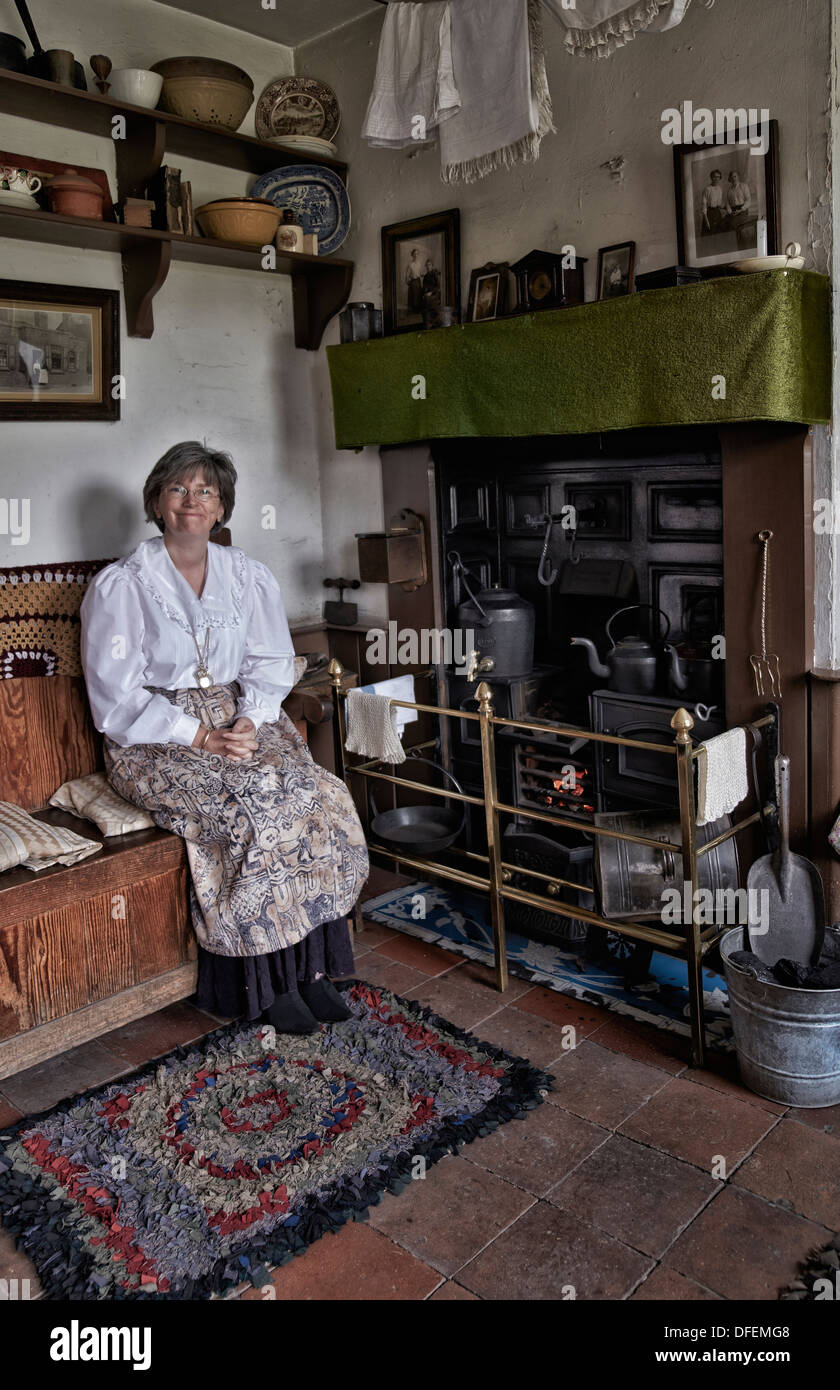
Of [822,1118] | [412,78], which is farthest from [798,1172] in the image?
[412,78]

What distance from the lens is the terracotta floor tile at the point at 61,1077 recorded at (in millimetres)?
2584

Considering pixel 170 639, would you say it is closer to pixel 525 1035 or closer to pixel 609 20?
pixel 525 1035

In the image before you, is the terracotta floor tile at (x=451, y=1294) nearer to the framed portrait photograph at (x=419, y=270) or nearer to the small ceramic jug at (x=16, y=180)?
the framed portrait photograph at (x=419, y=270)

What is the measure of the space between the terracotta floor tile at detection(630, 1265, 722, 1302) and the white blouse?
173cm

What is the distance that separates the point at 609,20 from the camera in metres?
2.27

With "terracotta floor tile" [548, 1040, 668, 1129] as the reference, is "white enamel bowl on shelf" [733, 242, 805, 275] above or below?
above

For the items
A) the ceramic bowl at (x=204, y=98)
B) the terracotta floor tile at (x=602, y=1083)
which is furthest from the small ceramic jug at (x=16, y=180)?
the terracotta floor tile at (x=602, y=1083)

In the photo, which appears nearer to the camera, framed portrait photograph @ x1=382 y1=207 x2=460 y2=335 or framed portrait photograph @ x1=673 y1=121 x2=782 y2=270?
framed portrait photograph @ x1=673 y1=121 x2=782 y2=270

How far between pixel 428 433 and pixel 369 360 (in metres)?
0.37

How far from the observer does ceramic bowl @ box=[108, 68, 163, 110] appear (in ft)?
10.2

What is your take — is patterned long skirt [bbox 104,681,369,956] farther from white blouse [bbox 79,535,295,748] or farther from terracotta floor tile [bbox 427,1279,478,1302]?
terracotta floor tile [bbox 427,1279,478,1302]

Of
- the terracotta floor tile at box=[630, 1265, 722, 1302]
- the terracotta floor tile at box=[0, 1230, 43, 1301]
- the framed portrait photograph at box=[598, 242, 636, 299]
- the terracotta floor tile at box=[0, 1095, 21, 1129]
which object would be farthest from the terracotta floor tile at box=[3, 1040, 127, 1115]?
the framed portrait photograph at box=[598, 242, 636, 299]
